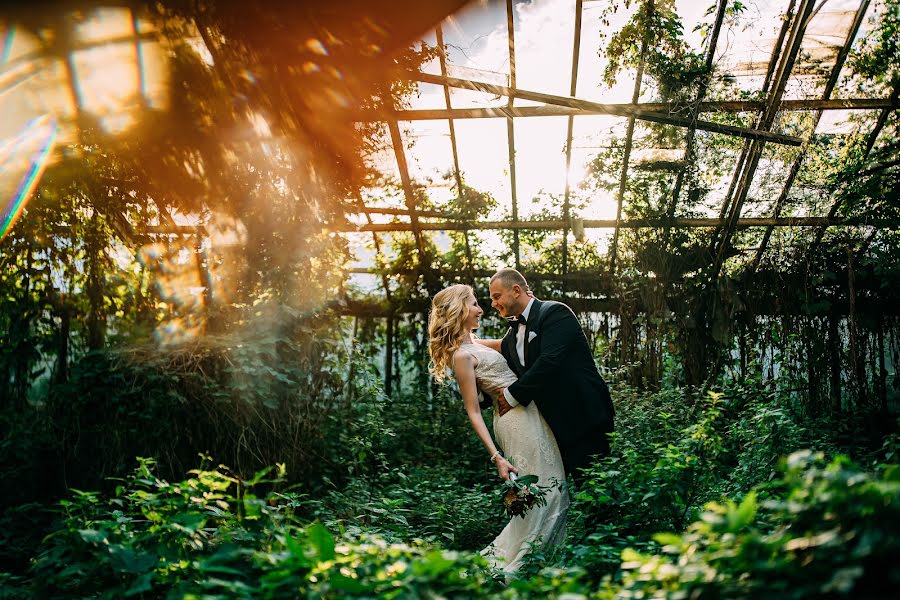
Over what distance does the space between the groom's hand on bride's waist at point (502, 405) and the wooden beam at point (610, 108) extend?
388 cm

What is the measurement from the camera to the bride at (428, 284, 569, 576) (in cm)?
361

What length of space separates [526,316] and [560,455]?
3.04ft

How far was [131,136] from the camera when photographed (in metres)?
5.47

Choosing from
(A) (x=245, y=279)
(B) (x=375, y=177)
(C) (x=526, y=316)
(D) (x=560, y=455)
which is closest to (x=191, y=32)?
(A) (x=245, y=279)

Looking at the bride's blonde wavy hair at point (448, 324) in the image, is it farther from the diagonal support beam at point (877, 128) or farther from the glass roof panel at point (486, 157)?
the diagonal support beam at point (877, 128)

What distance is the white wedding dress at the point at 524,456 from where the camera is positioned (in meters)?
3.60

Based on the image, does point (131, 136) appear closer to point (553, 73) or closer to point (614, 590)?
point (553, 73)

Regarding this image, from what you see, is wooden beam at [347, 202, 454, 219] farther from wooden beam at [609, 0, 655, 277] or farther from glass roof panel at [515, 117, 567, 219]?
wooden beam at [609, 0, 655, 277]

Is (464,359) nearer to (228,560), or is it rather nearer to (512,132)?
(228,560)

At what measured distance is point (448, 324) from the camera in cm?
397

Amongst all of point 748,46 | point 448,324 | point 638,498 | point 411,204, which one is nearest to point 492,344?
point 448,324

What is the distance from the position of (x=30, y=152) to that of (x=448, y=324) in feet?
12.5

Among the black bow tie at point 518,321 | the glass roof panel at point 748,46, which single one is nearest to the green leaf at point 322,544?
the black bow tie at point 518,321

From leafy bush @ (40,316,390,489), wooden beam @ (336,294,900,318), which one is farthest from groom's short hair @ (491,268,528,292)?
wooden beam @ (336,294,900,318)
